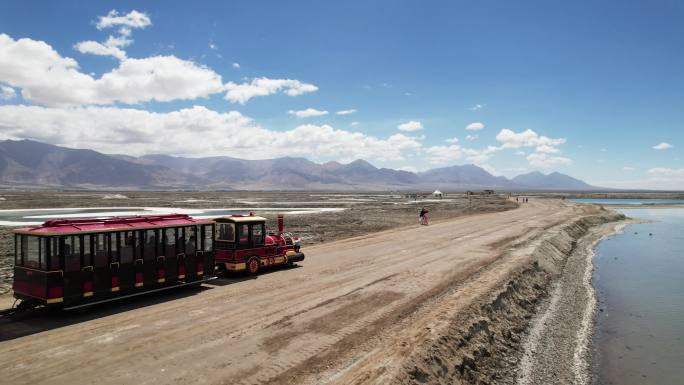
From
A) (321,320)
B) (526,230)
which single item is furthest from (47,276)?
(526,230)

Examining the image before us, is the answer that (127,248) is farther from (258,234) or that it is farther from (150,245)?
(258,234)

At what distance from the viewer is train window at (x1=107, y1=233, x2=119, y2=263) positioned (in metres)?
14.7

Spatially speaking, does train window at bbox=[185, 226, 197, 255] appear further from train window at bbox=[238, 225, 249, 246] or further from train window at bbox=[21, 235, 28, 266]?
train window at bbox=[21, 235, 28, 266]

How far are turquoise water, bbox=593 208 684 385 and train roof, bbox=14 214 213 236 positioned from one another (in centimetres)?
1589

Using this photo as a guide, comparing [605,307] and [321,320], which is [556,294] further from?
[321,320]

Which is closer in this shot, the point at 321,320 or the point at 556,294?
the point at 321,320

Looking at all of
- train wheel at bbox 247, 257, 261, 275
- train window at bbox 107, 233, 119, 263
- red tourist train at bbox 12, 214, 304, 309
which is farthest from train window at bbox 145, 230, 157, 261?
train wheel at bbox 247, 257, 261, 275

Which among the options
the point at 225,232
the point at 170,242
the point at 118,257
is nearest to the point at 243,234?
the point at 225,232

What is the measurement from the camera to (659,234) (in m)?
53.2

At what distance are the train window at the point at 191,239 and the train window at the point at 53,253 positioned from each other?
4.91m

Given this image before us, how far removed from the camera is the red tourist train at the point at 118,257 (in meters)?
13.2

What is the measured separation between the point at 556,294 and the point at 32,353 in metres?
22.9

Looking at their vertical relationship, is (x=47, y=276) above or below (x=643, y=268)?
above

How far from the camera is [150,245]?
16000 millimetres
